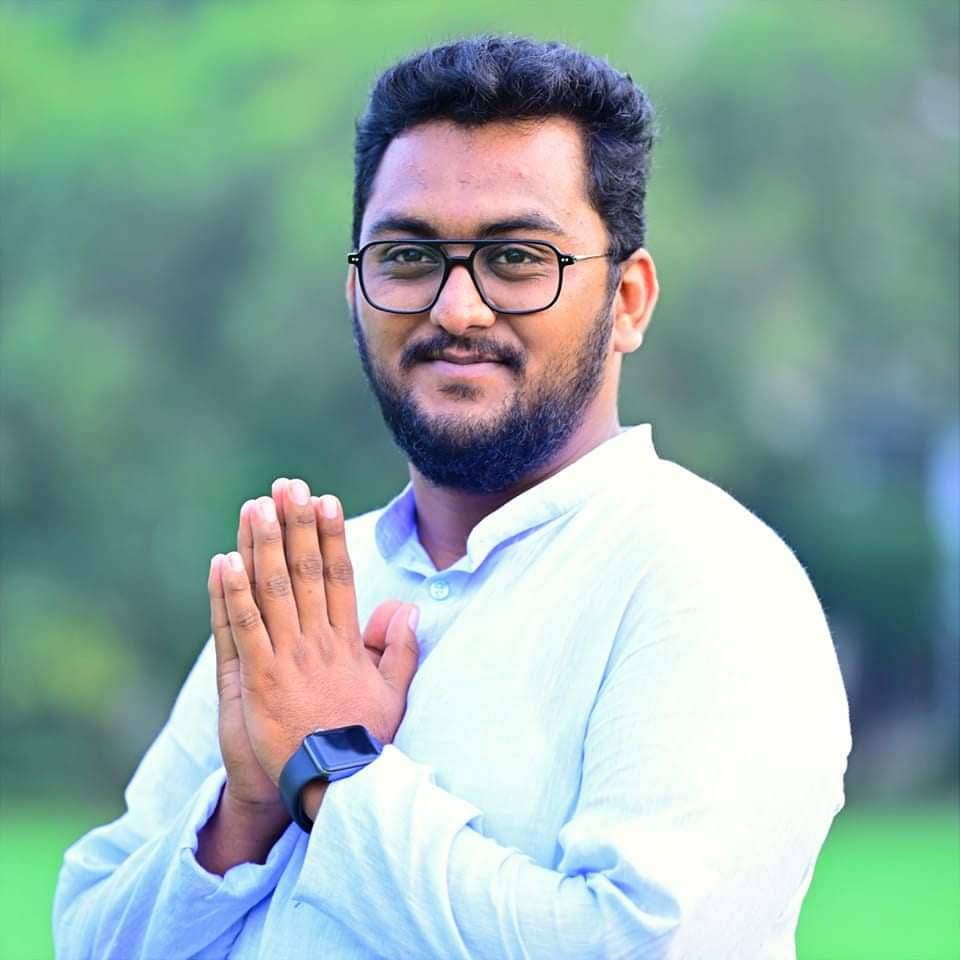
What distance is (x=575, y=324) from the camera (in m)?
1.75

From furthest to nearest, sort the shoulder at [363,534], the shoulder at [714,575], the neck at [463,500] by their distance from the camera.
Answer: the shoulder at [363,534]
the neck at [463,500]
the shoulder at [714,575]

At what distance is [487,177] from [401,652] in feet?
1.80

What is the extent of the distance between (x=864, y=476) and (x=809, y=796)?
12.9 m

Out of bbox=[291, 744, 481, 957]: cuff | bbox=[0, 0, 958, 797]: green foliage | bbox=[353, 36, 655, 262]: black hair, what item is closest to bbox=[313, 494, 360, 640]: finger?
bbox=[291, 744, 481, 957]: cuff

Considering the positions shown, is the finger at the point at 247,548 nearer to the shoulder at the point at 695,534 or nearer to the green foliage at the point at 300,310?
the shoulder at the point at 695,534

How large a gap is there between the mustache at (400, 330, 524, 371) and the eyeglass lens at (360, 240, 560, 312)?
4cm

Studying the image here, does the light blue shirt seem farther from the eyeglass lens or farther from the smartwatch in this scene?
the eyeglass lens

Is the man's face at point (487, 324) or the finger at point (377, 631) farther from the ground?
the man's face at point (487, 324)

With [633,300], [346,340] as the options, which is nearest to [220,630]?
[633,300]

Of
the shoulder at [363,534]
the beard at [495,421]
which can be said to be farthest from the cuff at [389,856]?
the shoulder at [363,534]

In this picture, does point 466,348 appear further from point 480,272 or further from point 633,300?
point 633,300

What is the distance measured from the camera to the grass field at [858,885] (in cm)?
917

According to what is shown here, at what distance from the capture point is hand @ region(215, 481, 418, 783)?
5.15ft

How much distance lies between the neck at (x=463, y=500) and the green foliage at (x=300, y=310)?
10.6 meters
